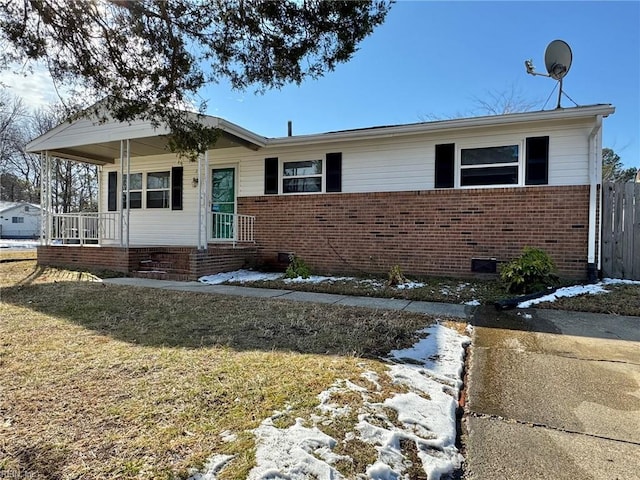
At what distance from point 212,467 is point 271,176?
342 inches

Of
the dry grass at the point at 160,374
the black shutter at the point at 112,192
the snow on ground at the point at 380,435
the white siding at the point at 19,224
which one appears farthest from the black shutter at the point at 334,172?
the white siding at the point at 19,224

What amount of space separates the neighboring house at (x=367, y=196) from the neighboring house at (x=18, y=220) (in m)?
35.5

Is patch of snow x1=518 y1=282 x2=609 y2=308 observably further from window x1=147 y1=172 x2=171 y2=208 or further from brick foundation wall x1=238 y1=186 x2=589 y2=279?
window x1=147 y1=172 x2=171 y2=208

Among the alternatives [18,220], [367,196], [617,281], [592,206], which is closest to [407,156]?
[367,196]

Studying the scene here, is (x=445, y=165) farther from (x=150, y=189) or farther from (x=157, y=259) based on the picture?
(x=150, y=189)

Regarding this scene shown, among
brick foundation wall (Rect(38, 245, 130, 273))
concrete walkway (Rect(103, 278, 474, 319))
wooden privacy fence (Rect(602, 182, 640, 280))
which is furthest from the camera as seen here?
brick foundation wall (Rect(38, 245, 130, 273))

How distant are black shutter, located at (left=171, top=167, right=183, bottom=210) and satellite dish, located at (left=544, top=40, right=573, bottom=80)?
30.7 feet

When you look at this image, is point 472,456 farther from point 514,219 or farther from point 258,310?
point 514,219

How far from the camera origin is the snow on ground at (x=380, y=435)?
1.75 m

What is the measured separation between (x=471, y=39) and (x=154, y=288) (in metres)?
10.4

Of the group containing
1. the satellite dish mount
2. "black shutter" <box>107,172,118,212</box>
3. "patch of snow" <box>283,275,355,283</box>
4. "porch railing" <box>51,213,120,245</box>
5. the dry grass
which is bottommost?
the dry grass

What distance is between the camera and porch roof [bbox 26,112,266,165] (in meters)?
8.62

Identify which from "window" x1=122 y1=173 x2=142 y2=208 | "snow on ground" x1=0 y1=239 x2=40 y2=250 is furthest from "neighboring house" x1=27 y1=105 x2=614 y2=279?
"snow on ground" x1=0 y1=239 x2=40 y2=250

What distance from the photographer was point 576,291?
20.4 ft
